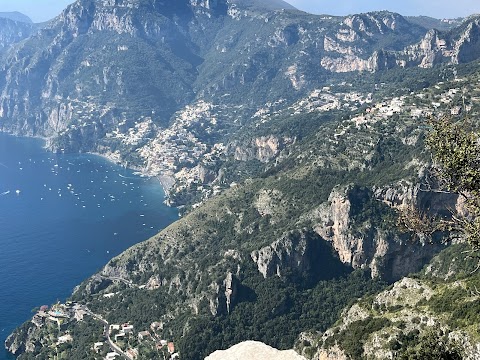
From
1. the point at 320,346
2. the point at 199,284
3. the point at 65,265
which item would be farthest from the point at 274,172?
the point at 320,346

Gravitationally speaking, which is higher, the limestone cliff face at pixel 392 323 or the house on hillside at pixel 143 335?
the limestone cliff face at pixel 392 323

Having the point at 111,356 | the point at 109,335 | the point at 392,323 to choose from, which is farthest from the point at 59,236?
the point at 392,323

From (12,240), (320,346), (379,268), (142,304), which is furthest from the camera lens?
(12,240)

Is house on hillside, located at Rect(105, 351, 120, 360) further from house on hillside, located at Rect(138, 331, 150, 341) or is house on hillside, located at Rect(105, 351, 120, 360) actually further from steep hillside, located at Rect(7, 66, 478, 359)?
house on hillside, located at Rect(138, 331, 150, 341)

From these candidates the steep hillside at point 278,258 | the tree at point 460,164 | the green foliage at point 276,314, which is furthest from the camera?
the steep hillside at point 278,258

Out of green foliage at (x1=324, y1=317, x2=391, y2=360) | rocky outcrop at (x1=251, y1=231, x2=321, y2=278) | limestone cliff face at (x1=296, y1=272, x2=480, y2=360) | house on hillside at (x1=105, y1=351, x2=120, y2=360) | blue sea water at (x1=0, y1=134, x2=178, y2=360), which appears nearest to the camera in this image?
limestone cliff face at (x1=296, y1=272, x2=480, y2=360)

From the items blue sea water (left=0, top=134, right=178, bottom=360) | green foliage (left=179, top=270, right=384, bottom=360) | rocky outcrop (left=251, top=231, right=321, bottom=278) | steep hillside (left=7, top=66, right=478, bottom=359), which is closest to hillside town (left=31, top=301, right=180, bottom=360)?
steep hillside (left=7, top=66, right=478, bottom=359)

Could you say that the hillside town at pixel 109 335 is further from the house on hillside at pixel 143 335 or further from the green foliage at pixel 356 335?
the green foliage at pixel 356 335

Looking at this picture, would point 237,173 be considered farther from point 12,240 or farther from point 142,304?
point 142,304

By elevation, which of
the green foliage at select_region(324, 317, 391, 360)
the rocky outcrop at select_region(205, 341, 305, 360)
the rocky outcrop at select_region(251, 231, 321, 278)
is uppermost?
the rocky outcrop at select_region(205, 341, 305, 360)

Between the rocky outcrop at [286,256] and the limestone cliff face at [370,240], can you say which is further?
the rocky outcrop at [286,256]

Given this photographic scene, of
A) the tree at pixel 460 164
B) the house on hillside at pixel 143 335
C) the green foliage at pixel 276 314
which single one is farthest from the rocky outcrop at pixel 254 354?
the house on hillside at pixel 143 335
